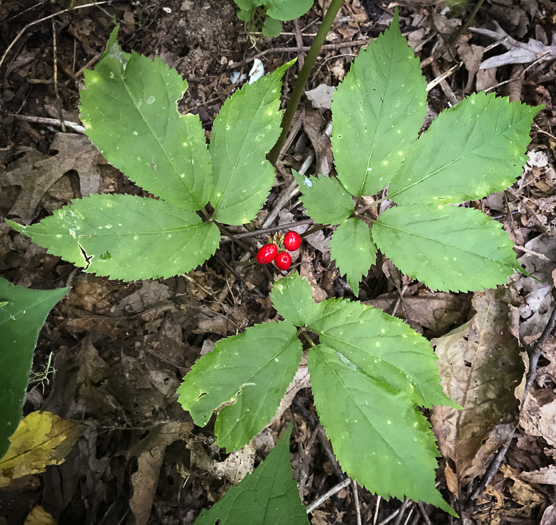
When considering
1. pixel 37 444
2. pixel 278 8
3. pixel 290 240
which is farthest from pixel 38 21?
pixel 37 444

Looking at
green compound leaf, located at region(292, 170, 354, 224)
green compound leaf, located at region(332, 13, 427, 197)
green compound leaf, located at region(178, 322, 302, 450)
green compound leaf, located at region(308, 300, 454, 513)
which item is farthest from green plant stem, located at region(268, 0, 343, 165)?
green compound leaf, located at region(178, 322, 302, 450)

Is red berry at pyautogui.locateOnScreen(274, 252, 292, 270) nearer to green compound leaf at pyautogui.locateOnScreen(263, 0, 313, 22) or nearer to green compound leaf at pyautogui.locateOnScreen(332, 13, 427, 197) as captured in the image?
green compound leaf at pyautogui.locateOnScreen(332, 13, 427, 197)

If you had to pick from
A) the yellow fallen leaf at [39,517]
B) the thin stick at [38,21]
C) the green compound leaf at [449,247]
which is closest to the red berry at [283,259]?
the green compound leaf at [449,247]

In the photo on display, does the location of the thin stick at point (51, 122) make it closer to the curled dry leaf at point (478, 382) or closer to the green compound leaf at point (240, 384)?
the green compound leaf at point (240, 384)

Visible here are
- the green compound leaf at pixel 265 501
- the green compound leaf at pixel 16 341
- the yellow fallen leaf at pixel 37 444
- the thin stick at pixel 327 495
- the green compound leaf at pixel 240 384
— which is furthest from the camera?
the thin stick at pixel 327 495

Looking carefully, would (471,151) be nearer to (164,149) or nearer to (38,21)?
(164,149)

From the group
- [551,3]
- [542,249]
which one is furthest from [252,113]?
[551,3]

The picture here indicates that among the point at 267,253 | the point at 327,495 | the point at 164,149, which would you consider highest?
the point at 164,149
